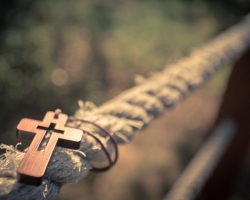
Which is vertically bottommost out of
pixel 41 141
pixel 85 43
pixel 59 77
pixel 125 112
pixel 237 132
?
pixel 41 141

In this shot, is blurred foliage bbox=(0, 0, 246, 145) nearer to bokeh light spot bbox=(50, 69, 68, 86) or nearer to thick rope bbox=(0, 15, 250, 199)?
bokeh light spot bbox=(50, 69, 68, 86)

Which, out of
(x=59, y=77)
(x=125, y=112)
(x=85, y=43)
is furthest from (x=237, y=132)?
(x=85, y=43)

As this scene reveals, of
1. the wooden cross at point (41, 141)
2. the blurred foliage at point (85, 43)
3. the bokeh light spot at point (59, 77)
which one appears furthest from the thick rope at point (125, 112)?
the bokeh light spot at point (59, 77)

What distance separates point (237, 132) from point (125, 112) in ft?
1.69

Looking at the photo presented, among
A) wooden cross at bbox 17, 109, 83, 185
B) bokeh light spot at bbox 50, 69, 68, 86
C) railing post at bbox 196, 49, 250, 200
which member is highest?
bokeh light spot at bbox 50, 69, 68, 86

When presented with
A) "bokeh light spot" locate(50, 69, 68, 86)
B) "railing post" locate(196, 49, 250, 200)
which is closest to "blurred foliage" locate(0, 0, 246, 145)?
"bokeh light spot" locate(50, 69, 68, 86)

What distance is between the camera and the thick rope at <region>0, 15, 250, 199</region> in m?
0.30

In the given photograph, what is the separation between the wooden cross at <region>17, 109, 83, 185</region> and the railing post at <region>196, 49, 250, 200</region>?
56 cm

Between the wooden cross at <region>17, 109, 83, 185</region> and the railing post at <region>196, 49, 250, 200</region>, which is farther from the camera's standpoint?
the railing post at <region>196, 49, 250, 200</region>

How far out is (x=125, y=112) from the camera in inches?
17.4

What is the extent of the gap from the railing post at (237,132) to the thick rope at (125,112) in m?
0.07

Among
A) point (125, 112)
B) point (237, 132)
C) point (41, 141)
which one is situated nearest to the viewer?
point (41, 141)

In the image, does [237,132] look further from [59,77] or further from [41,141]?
[59,77]

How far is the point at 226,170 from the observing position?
91 centimetres
